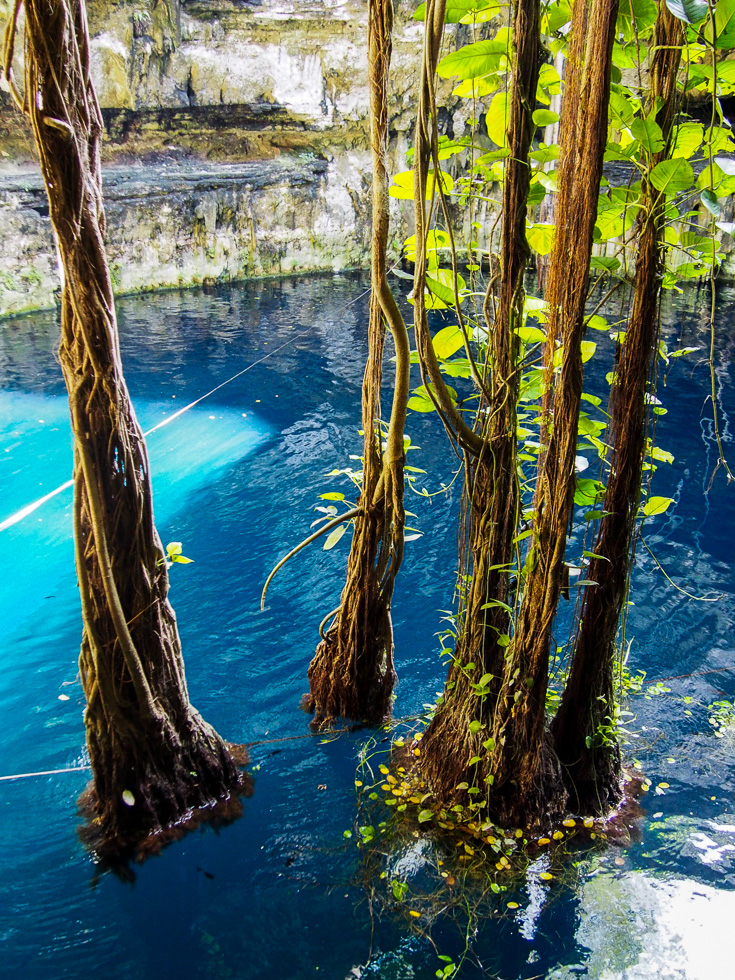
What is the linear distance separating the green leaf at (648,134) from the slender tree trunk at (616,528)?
0.16 ft

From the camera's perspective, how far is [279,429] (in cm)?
500

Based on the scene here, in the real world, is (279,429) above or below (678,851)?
above

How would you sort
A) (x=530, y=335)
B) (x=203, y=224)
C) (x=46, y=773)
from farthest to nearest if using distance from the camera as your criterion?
(x=203, y=224) < (x=46, y=773) < (x=530, y=335)

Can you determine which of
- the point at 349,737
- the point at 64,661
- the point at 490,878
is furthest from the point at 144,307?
the point at 490,878

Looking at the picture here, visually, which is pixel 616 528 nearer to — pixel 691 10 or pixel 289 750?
pixel 691 10

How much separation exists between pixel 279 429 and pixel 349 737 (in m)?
3.06

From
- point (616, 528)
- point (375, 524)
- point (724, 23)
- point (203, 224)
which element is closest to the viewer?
point (724, 23)

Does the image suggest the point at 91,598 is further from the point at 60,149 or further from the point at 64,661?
the point at 64,661

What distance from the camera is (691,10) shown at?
4.02 feet

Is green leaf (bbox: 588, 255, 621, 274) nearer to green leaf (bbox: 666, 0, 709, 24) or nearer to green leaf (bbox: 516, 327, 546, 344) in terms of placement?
green leaf (bbox: 516, 327, 546, 344)

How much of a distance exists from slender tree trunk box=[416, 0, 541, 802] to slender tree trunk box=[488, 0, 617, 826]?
6 centimetres

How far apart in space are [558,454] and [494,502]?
0.21 m

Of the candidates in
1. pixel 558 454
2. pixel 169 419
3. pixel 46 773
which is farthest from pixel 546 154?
pixel 169 419

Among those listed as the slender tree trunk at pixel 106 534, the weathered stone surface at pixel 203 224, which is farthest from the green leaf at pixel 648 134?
the weathered stone surface at pixel 203 224
